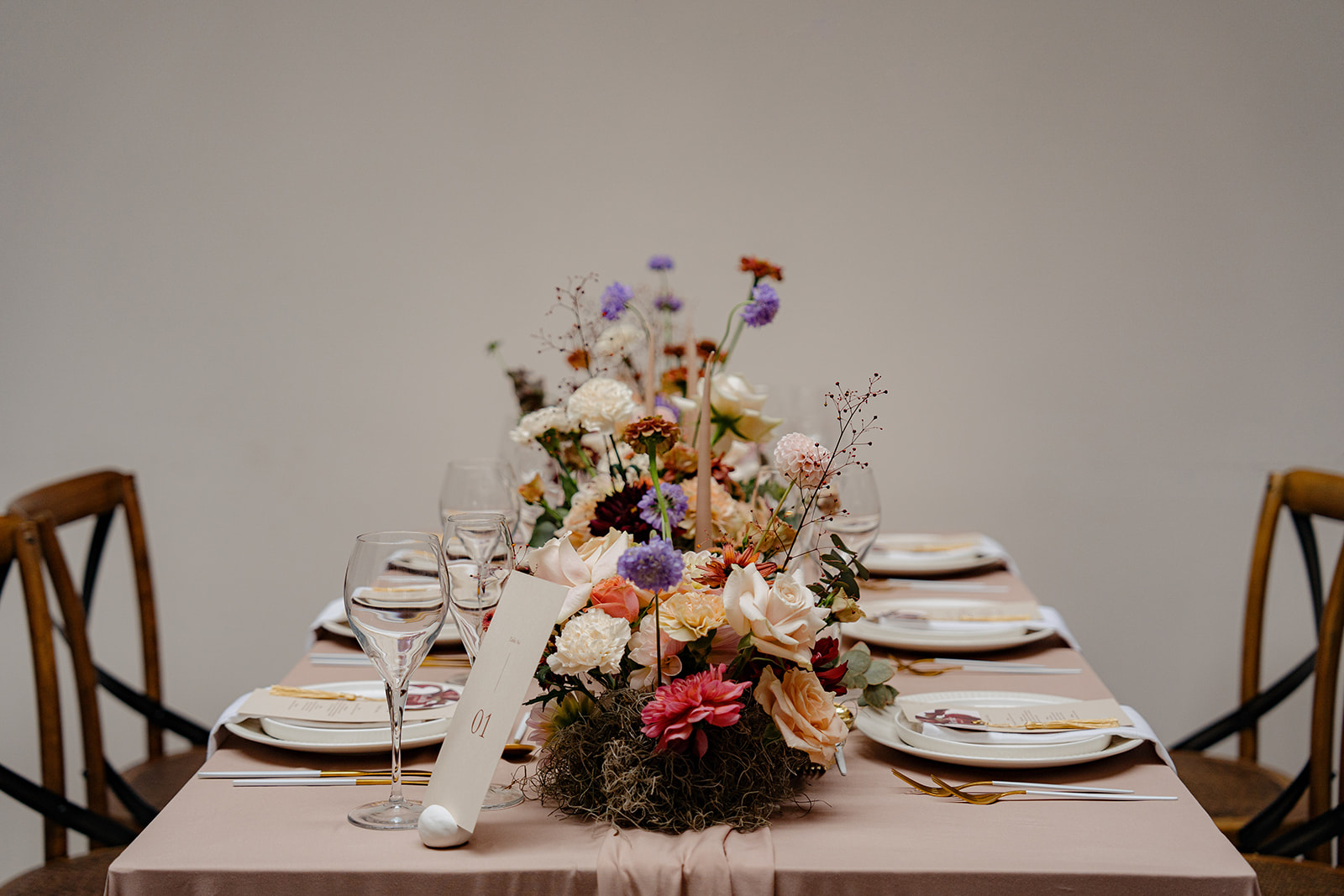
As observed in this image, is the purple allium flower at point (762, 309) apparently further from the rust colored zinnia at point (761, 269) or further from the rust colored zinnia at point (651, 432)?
the rust colored zinnia at point (651, 432)

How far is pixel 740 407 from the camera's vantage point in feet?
4.18

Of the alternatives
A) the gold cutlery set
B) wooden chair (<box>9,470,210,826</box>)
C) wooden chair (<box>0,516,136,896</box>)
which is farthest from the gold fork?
wooden chair (<box>9,470,210,826</box>)

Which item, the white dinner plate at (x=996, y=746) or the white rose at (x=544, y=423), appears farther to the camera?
the white rose at (x=544, y=423)

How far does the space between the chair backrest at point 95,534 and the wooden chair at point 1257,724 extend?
1.74m

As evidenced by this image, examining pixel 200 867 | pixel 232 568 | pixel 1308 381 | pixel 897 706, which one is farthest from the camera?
pixel 232 568

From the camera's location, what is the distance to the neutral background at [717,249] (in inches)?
106

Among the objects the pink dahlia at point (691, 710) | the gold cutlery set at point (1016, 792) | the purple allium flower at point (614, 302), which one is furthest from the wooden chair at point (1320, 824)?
the purple allium flower at point (614, 302)

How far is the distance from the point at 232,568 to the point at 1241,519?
8.62 feet

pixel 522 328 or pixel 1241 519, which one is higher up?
pixel 522 328

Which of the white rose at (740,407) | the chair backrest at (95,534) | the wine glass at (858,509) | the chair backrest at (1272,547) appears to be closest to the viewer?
the white rose at (740,407)

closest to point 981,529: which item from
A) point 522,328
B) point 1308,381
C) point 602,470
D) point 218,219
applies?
point 1308,381

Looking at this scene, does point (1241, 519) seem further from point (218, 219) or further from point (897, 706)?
point (218, 219)

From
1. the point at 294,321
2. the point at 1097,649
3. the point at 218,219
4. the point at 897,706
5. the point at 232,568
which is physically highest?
the point at 218,219

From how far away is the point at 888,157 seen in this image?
2736mm
